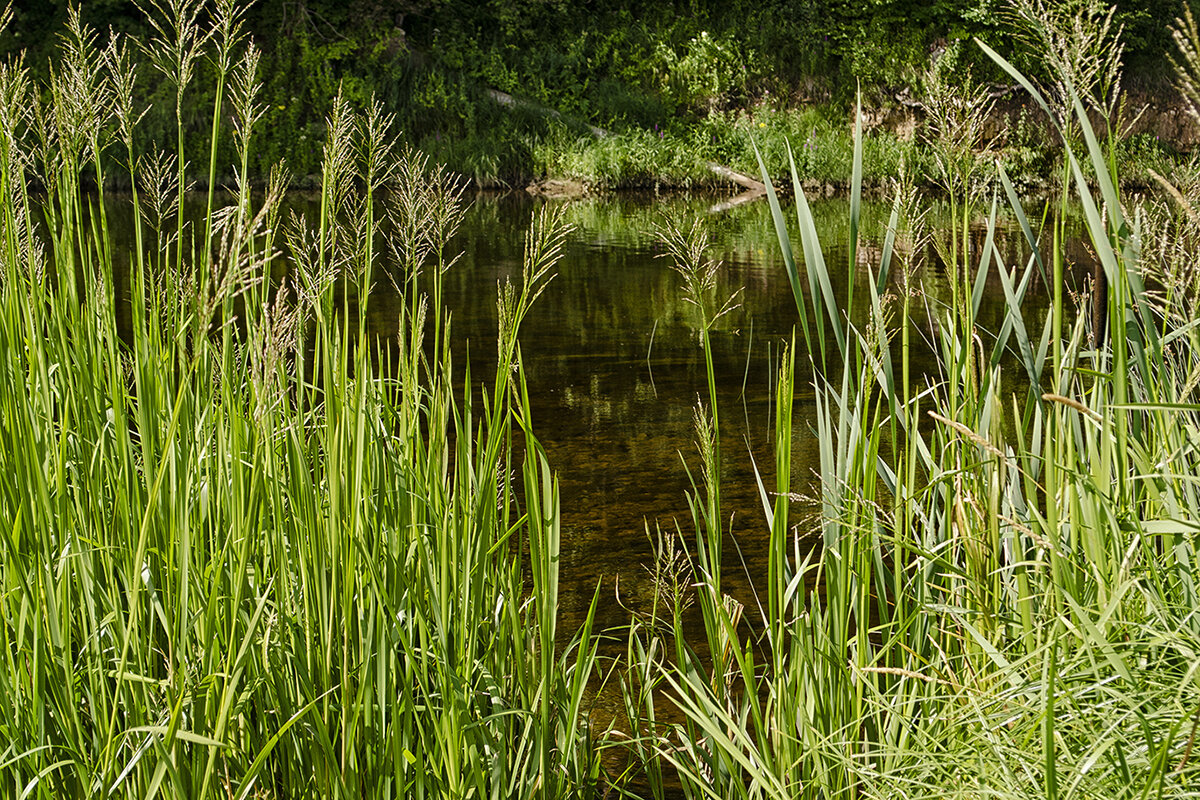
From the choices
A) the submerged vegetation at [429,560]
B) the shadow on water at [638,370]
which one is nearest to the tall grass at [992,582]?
the submerged vegetation at [429,560]

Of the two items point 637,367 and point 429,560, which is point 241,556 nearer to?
point 429,560

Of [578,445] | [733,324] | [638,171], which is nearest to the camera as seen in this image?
[578,445]

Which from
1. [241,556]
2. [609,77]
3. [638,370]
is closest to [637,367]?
[638,370]

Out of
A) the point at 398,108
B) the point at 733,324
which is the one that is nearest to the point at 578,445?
the point at 733,324

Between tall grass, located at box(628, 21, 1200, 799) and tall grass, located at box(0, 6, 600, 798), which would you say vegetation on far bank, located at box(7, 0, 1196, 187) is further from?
tall grass, located at box(628, 21, 1200, 799)

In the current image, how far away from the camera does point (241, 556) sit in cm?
114

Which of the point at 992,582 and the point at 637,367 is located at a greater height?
the point at 637,367

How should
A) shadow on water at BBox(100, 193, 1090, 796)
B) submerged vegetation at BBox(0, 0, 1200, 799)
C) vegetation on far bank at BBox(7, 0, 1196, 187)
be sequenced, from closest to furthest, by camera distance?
submerged vegetation at BBox(0, 0, 1200, 799) → shadow on water at BBox(100, 193, 1090, 796) → vegetation on far bank at BBox(7, 0, 1196, 187)

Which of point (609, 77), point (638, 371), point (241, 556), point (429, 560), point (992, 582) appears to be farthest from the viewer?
point (609, 77)

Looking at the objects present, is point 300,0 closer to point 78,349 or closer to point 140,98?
point 140,98

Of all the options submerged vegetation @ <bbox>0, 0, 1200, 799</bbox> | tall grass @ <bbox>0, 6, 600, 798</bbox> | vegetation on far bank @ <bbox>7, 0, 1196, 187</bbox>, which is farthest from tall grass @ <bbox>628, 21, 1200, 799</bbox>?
vegetation on far bank @ <bbox>7, 0, 1196, 187</bbox>

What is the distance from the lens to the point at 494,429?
1.41 metres

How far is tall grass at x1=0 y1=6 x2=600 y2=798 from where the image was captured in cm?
120

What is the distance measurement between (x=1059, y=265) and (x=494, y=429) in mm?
688
